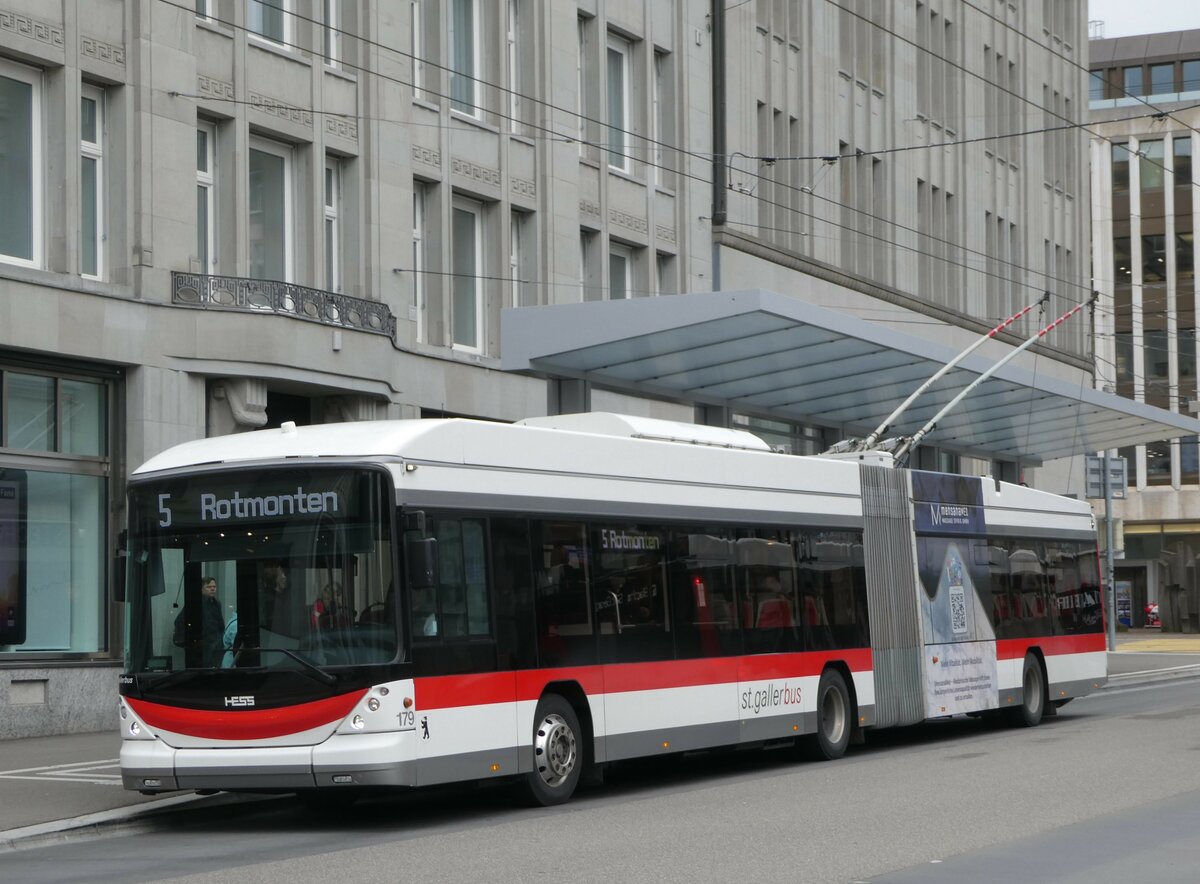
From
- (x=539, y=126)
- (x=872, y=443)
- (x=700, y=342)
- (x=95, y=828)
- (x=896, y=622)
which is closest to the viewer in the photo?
(x=95, y=828)

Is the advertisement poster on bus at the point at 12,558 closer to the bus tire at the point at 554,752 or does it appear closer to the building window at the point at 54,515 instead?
the building window at the point at 54,515

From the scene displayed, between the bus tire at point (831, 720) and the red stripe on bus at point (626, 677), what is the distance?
0.21 m

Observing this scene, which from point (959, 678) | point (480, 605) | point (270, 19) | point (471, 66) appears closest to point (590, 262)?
point (471, 66)

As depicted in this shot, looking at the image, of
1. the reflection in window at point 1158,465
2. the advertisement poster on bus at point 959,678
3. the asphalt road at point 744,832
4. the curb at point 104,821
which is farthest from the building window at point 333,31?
the reflection in window at point 1158,465

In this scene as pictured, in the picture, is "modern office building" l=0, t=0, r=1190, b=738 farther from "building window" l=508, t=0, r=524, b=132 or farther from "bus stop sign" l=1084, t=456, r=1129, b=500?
"bus stop sign" l=1084, t=456, r=1129, b=500

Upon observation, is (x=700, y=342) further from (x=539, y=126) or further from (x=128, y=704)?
(x=128, y=704)

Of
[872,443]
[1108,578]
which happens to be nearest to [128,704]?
[872,443]

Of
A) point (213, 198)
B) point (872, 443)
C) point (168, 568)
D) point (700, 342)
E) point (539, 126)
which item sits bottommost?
point (168, 568)

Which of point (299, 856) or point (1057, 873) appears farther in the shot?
point (299, 856)

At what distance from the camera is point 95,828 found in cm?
1259

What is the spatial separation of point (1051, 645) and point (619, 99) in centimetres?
1388

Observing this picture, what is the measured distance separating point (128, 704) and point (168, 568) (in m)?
Answer: 0.98

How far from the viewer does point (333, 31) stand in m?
25.5

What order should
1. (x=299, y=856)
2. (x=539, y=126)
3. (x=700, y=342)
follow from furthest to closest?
(x=539, y=126) → (x=700, y=342) → (x=299, y=856)
